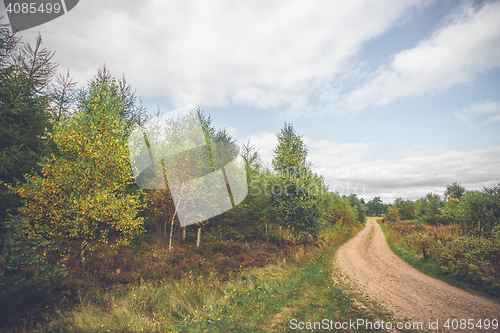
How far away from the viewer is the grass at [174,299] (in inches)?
225

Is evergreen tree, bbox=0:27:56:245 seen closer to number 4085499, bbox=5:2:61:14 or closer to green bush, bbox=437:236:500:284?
number 4085499, bbox=5:2:61:14

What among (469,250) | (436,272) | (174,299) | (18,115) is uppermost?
(18,115)

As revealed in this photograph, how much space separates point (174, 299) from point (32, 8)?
12949mm

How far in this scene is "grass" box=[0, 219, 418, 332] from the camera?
18.7 feet

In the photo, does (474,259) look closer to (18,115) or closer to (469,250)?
(469,250)

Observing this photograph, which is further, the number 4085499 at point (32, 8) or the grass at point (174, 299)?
the number 4085499 at point (32, 8)

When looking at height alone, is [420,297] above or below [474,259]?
below

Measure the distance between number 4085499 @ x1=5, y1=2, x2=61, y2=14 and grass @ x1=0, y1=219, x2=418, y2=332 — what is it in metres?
10.3

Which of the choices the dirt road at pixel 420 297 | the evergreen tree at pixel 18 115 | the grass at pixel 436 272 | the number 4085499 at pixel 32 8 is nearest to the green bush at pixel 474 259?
the grass at pixel 436 272

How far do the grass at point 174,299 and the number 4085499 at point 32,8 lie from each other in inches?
404

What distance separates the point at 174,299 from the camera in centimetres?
720

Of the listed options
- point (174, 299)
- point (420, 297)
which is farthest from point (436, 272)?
point (174, 299)

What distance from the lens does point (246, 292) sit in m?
8.45

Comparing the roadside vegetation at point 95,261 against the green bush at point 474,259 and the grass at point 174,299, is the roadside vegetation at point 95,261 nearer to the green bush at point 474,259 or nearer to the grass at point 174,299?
the grass at point 174,299
